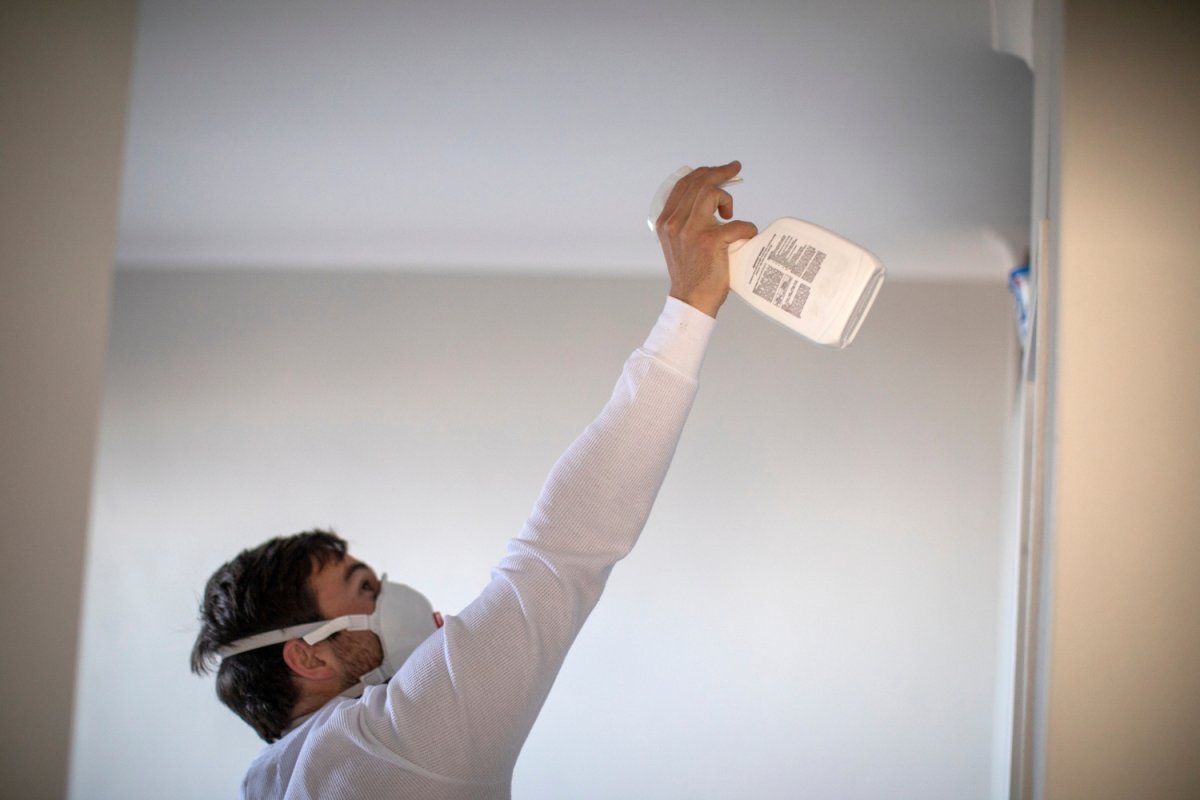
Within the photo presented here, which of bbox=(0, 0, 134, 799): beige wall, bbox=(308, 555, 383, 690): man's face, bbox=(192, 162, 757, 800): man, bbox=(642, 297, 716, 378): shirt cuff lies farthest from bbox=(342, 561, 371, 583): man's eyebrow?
bbox=(0, 0, 134, 799): beige wall

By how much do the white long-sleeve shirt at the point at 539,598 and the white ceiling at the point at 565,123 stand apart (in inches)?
32.7

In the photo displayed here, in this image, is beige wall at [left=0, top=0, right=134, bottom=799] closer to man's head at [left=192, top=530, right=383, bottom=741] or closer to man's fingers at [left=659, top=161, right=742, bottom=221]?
man's fingers at [left=659, top=161, right=742, bottom=221]

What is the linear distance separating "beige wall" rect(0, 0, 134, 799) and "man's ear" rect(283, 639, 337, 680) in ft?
2.24

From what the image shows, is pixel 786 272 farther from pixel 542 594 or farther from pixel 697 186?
pixel 542 594

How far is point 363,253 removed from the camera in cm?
312

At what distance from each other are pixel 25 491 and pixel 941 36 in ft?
4.72

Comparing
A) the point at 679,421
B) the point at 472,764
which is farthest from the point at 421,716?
the point at 679,421

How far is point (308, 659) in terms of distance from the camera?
1.30 m

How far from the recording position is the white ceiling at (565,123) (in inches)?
62.9

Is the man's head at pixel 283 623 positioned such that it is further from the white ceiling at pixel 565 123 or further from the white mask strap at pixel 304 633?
the white ceiling at pixel 565 123

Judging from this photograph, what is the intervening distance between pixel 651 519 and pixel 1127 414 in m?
2.21

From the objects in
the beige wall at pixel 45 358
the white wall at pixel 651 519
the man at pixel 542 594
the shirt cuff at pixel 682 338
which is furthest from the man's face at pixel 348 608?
the white wall at pixel 651 519

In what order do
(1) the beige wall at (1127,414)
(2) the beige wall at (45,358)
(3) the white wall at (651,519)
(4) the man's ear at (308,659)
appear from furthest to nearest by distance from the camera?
(3) the white wall at (651,519)
(4) the man's ear at (308,659)
(1) the beige wall at (1127,414)
(2) the beige wall at (45,358)

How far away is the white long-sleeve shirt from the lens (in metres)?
0.92
